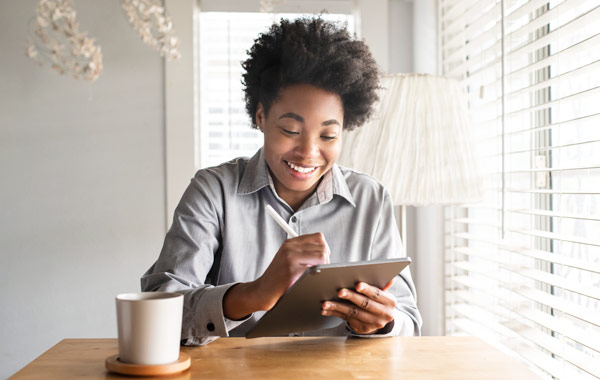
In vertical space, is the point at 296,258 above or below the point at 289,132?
below

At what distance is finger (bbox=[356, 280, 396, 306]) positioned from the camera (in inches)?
40.1

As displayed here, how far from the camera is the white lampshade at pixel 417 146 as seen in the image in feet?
5.34

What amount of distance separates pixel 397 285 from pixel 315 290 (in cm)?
44

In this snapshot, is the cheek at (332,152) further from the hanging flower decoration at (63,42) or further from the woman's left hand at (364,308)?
the hanging flower decoration at (63,42)

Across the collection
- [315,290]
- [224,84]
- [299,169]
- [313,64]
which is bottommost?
[315,290]

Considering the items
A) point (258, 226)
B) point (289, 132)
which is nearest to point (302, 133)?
point (289, 132)

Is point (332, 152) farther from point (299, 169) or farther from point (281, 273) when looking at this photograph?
point (281, 273)

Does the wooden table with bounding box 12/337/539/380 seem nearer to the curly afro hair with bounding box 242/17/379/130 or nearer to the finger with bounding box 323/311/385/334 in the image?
the finger with bounding box 323/311/385/334

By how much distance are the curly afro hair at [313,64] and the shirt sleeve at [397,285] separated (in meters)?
0.28

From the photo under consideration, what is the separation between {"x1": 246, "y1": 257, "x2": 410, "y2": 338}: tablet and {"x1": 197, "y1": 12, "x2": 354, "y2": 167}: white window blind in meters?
1.55

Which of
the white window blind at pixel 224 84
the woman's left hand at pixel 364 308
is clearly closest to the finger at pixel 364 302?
the woman's left hand at pixel 364 308

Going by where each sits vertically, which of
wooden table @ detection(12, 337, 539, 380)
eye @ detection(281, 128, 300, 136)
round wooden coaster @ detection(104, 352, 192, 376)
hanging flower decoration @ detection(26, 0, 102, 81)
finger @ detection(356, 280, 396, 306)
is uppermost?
hanging flower decoration @ detection(26, 0, 102, 81)

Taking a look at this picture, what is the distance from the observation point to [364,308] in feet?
3.46

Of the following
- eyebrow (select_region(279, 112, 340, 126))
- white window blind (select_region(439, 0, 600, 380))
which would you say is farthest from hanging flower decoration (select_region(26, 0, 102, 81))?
white window blind (select_region(439, 0, 600, 380))
